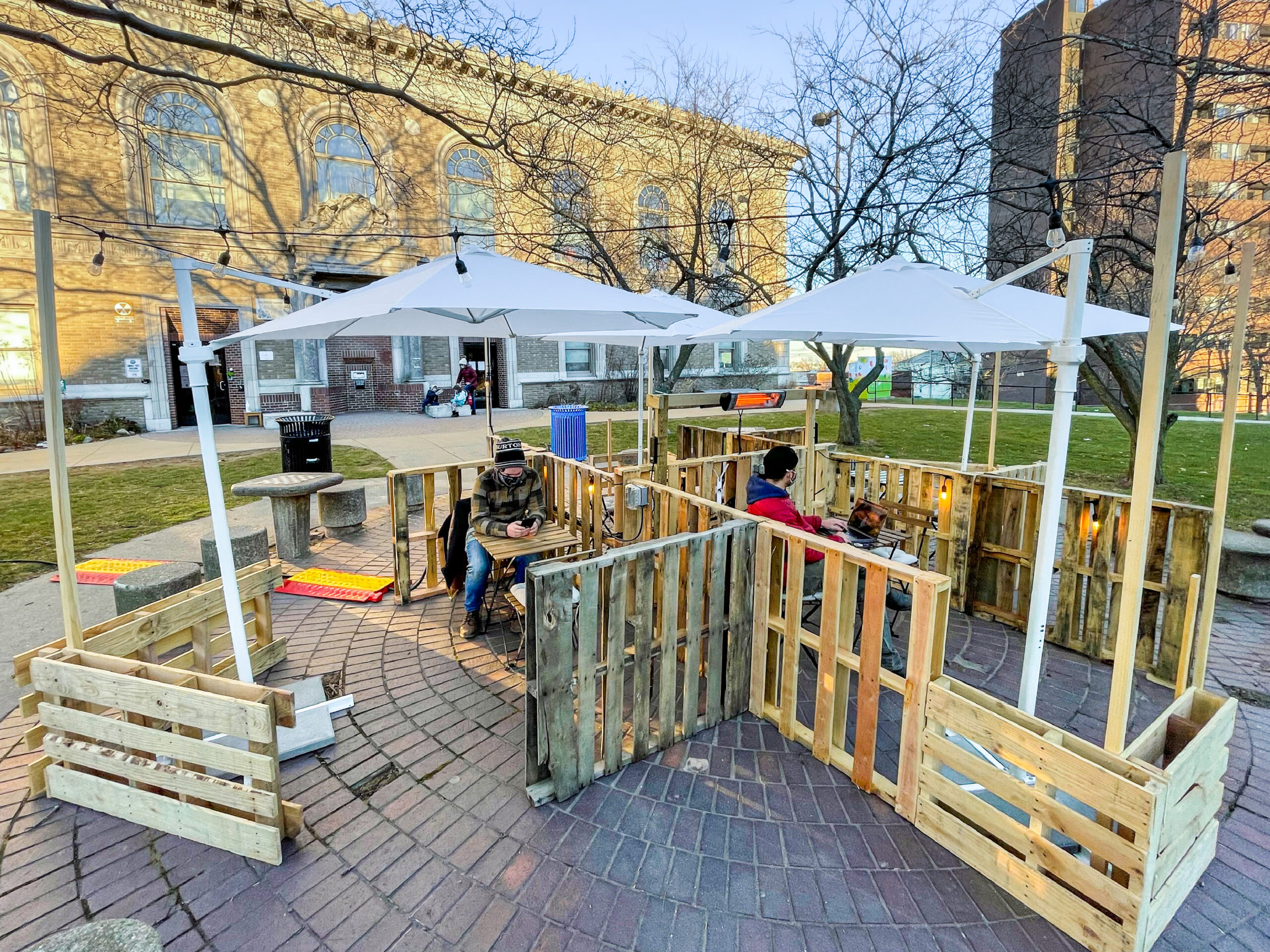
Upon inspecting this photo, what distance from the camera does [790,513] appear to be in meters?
3.79

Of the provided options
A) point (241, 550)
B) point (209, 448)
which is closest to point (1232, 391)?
point (209, 448)

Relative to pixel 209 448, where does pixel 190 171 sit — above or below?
above

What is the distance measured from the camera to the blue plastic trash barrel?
11.2 meters

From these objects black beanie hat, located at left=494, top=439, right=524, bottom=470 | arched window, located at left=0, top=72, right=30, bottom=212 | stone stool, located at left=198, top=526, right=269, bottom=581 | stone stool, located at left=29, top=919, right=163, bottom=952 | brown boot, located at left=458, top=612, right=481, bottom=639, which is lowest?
brown boot, located at left=458, top=612, right=481, bottom=639

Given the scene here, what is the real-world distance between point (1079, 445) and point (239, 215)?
2251 cm

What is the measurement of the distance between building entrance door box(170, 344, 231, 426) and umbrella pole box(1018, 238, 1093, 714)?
20.4 m

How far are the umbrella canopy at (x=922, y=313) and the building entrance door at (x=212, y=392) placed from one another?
746 inches

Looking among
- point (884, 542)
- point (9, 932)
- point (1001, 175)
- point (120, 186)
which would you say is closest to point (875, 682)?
point (884, 542)

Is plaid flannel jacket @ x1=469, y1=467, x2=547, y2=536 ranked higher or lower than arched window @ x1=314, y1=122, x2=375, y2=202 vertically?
lower

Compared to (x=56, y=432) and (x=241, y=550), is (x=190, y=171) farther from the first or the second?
(x=56, y=432)

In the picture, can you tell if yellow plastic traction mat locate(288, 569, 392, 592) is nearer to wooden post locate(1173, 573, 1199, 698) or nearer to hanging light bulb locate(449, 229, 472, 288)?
hanging light bulb locate(449, 229, 472, 288)

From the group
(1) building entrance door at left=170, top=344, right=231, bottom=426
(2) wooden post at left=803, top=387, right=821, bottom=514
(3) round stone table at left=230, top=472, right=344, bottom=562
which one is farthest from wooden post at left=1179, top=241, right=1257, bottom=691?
(1) building entrance door at left=170, top=344, right=231, bottom=426

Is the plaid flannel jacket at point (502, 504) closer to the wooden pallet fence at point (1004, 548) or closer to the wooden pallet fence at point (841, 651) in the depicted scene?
the wooden pallet fence at point (841, 651)

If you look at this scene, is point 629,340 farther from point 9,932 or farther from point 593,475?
point 9,932
